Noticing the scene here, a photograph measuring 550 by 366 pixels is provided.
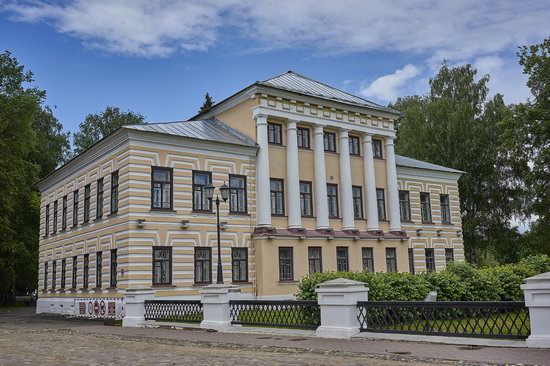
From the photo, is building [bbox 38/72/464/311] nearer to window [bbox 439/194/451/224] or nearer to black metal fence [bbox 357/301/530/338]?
window [bbox 439/194/451/224]

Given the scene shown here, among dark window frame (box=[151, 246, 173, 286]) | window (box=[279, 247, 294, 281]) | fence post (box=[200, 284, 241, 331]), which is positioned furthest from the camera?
window (box=[279, 247, 294, 281])

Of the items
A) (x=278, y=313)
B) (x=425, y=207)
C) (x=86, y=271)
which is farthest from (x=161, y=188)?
(x=425, y=207)

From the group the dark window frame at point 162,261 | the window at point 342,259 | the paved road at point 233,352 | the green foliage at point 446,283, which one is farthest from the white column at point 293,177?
the paved road at point 233,352

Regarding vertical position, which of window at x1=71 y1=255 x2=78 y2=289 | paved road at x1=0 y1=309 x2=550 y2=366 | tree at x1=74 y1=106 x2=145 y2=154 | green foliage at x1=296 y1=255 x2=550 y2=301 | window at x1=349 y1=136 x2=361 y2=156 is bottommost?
paved road at x1=0 y1=309 x2=550 y2=366

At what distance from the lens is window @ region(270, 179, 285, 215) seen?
1133 inches

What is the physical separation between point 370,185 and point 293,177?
555cm

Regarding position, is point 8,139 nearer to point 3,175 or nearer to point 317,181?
point 3,175

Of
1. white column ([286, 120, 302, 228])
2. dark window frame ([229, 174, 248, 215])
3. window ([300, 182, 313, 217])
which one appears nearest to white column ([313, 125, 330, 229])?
window ([300, 182, 313, 217])

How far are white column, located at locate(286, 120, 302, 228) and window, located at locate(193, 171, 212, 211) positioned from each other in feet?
14.3

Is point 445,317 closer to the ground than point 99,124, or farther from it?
closer to the ground

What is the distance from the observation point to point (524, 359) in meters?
9.91

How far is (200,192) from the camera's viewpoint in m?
26.6

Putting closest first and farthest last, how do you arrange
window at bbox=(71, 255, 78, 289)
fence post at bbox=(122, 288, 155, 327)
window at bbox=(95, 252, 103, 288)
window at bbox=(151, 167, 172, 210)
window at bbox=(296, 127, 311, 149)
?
1. fence post at bbox=(122, 288, 155, 327)
2. window at bbox=(151, 167, 172, 210)
3. window at bbox=(95, 252, 103, 288)
4. window at bbox=(71, 255, 78, 289)
5. window at bbox=(296, 127, 311, 149)

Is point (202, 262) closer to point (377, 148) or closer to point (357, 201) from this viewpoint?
point (357, 201)
